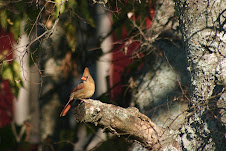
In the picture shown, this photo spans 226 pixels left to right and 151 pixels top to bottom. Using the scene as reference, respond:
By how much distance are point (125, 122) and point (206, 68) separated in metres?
0.69

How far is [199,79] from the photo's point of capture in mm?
2559

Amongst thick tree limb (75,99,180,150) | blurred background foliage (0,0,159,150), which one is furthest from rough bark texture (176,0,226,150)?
blurred background foliage (0,0,159,150)

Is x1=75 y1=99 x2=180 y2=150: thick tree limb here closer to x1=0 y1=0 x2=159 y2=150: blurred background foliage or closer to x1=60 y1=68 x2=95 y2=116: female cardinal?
x1=60 y1=68 x2=95 y2=116: female cardinal

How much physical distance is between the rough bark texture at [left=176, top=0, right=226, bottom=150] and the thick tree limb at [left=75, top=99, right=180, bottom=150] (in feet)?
0.75

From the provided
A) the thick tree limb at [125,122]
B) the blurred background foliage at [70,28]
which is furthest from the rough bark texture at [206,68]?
the blurred background foliage at [70,28]

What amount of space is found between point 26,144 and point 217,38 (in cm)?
340

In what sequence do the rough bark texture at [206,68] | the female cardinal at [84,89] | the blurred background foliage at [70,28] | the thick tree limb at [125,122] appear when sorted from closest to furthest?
the rough bark texture at [206,68] → the thick tree limb at [125,122] → the female cardinal at [84,89] → the blurred background foliage at [70,28]

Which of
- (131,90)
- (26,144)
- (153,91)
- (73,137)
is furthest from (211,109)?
(26,144)

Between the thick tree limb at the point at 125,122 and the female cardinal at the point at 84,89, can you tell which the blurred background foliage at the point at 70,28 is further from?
the thick tree limb at the point at 125,122

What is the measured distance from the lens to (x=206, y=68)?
99.3 inches

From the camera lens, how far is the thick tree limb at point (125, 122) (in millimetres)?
2572

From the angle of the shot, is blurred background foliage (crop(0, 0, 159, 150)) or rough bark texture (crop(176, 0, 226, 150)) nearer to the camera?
rough bark texture (crop(176, 0, 226, 150))

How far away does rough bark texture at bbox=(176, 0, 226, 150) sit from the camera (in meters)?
2.47

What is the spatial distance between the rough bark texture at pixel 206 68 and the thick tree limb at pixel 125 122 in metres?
0.23
